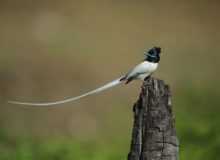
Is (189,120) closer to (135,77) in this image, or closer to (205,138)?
(205,138)

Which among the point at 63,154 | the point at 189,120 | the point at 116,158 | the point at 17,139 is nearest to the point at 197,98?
the point at 189,120

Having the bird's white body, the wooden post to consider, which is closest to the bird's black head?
the bird's white body

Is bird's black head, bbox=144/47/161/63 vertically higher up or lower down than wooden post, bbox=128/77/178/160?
higher up

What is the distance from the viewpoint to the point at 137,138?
303 centimetres

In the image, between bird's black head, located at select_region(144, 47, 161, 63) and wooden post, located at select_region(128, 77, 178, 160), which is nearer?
wooden post, located at select_region(128, 77, 178, 160)

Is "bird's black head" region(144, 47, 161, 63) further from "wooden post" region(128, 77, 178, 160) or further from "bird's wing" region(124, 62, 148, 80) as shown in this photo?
"wooden post" region(128, 77, 178, 160)

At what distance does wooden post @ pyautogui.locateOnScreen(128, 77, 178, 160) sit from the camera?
3.00m

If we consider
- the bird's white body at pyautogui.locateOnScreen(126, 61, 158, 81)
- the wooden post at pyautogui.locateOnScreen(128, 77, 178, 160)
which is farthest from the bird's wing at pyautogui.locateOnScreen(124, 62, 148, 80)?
the wooden post at pyautogui.locateOnScreen(128, 77, 178, 160)

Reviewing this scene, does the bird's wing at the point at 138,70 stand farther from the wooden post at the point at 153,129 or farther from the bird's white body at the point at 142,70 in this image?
the wooden post at the point at 153,129

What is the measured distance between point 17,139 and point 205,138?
2508 mm

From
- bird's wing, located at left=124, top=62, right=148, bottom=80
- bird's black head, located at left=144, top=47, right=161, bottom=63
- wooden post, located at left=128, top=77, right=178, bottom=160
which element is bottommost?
wooden post, located at left=128, top=77, right=178, bottom=160

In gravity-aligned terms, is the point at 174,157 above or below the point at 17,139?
below

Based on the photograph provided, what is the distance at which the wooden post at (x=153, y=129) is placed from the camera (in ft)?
9.85

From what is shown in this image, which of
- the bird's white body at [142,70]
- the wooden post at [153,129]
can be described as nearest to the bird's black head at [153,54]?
the bird's white body at [142,70]
